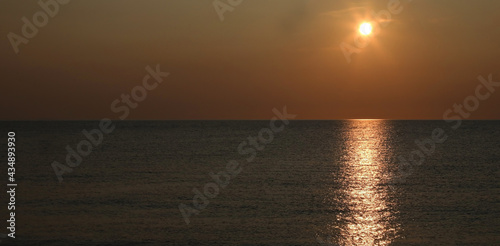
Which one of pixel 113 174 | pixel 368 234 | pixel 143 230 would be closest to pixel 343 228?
A: pixel 368 234

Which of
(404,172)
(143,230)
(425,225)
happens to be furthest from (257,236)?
(404,172)

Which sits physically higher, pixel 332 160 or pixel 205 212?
pixel 332 160

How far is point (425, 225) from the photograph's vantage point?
3116 centimetres

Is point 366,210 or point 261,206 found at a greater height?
point 261,206

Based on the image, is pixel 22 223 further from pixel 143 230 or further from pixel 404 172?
pixel 404 172

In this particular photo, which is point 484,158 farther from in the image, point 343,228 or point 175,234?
point 175,234

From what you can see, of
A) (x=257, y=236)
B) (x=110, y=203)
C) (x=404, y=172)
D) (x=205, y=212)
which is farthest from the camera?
(x=404, y=172)

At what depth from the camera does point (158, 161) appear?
71.3 meters

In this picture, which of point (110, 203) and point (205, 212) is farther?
point (110, 203)

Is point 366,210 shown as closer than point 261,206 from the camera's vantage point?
Yes

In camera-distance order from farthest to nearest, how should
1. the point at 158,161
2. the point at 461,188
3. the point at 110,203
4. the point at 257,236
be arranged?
the point at 158,161 → the point at 461,188 → the point at 110,203 → the point at 257,236

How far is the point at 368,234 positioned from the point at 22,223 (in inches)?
773

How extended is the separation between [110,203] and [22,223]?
25.4ft

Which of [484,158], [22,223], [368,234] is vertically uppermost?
[484,158]
